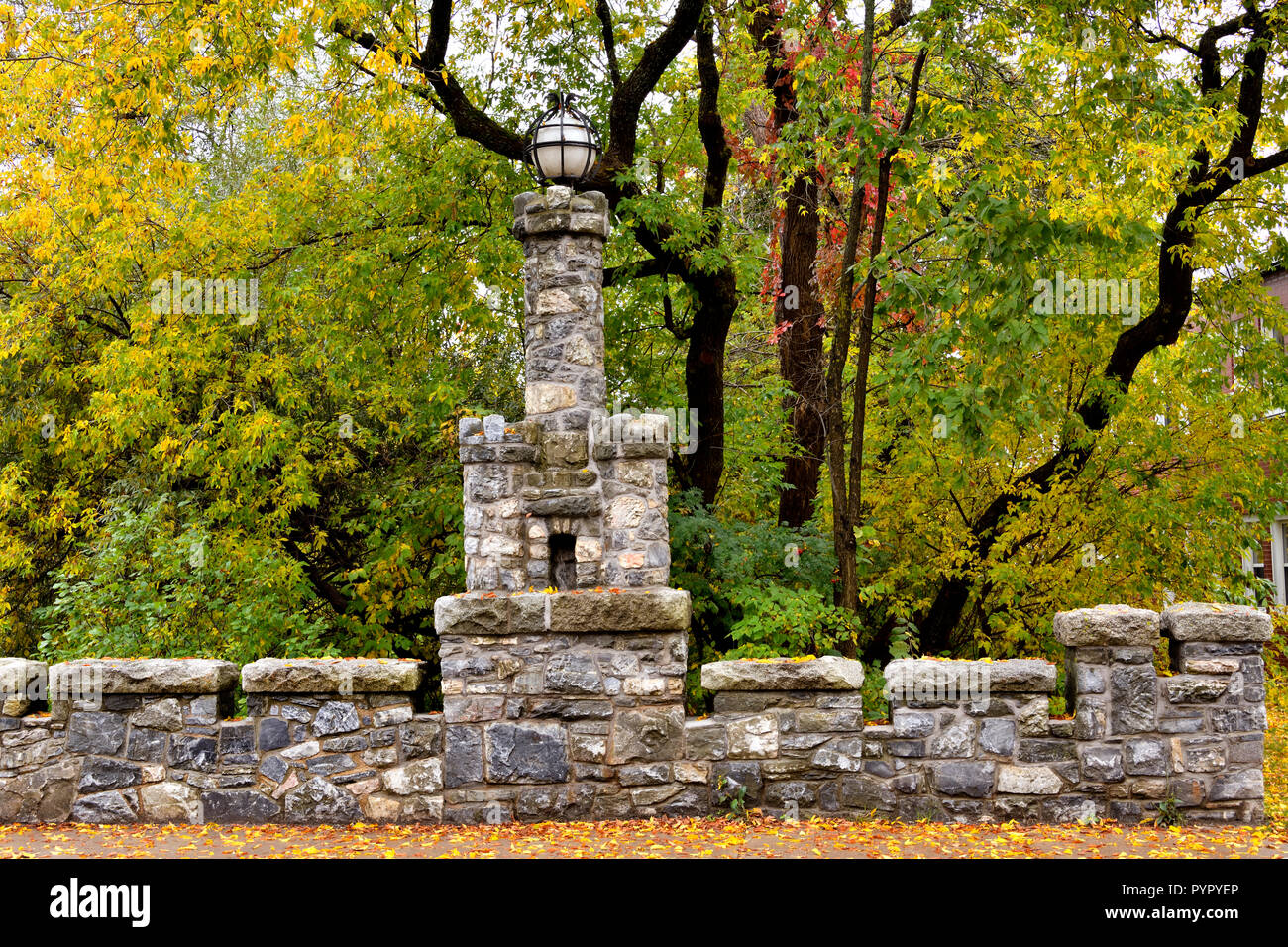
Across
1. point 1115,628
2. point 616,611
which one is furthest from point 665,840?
point 1115,628

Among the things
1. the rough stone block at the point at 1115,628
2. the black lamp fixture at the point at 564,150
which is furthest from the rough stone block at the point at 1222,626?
the black lamp fixture at the point at 564,150

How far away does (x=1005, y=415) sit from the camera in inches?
307

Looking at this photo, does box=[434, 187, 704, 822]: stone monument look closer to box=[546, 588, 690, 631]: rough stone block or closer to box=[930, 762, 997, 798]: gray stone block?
box=[546, 588, 690, 631]: rough stone block

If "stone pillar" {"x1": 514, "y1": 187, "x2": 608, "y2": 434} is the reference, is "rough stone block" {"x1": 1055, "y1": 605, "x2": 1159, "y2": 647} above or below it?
below

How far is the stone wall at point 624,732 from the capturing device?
5625mm

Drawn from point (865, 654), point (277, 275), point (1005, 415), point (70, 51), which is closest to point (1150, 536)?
point (1005, 415)

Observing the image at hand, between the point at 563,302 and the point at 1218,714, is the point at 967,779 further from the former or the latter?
the point at 563,302

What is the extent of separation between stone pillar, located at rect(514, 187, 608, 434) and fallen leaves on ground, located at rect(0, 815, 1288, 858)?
7.52ft

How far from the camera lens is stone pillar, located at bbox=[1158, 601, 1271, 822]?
5.59 metres

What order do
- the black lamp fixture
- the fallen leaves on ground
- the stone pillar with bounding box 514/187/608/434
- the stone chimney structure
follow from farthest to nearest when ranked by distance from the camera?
the black lamp fixture
the stone pillar with bounding box 514/187/608/434
the stone chimney structure
the fallen leaves on ground

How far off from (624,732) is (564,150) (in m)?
3.39

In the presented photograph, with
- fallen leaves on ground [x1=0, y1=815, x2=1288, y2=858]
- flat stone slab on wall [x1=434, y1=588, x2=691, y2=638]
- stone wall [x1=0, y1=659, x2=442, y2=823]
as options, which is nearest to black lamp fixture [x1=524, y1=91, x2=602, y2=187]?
flat stone slab on wall [x1=434, y1=588, x2=691, y2=638]

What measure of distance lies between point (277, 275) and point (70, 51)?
258 cm

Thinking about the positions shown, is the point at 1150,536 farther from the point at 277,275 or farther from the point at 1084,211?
the point at 277,275
